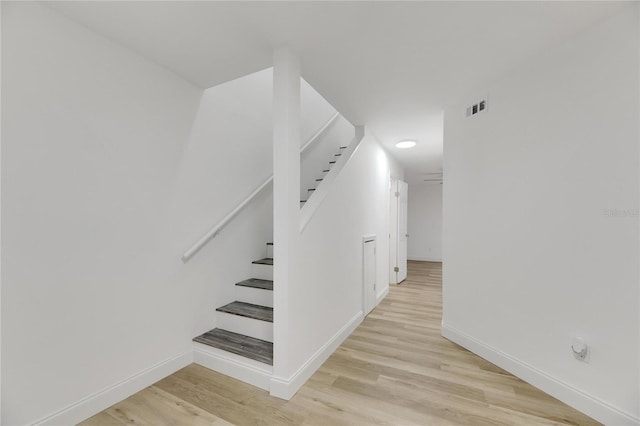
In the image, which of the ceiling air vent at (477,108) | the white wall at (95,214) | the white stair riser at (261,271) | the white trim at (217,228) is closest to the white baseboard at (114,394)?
the white wall at (95,214)

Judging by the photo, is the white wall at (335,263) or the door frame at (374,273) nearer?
the white wall at (335,263)

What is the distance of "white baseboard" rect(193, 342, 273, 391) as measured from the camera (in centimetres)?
197

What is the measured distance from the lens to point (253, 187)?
2939mm

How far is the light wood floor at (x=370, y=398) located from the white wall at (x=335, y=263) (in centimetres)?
23

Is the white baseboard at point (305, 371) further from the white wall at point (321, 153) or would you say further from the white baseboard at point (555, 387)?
the white wall at point (321, 153)

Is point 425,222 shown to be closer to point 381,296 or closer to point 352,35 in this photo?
point 381,296

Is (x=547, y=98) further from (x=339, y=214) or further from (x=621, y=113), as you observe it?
(x=339, y=214)

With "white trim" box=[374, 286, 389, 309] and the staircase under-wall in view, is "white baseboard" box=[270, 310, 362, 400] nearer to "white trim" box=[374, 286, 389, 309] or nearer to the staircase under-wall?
the staircase under-wall

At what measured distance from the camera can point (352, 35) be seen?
5.79ft

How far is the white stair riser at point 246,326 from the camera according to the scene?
7.46 feet

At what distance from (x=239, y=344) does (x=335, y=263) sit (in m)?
1.07

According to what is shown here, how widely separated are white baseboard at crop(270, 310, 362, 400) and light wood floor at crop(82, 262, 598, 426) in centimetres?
4

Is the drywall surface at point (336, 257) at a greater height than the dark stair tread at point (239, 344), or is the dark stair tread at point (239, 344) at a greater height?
the drywall surface at point (336, 257)

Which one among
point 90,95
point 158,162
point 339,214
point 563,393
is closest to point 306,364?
point 339,214
